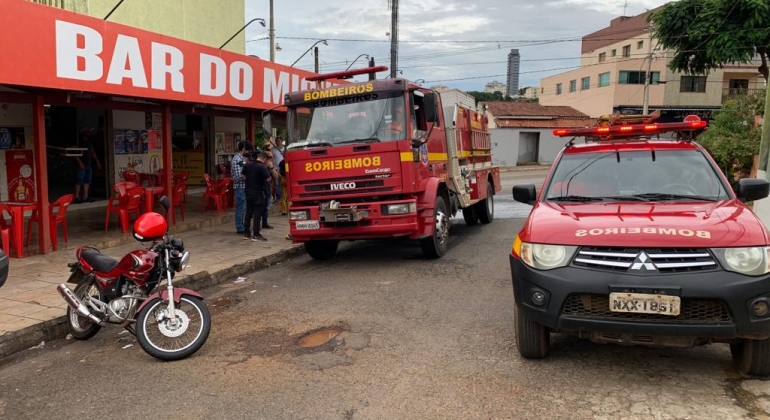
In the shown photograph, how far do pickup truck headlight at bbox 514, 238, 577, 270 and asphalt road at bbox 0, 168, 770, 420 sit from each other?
0.86 metres

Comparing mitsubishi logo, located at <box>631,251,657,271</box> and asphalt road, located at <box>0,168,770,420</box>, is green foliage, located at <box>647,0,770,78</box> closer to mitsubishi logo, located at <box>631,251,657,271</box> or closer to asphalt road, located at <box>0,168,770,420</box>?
asphalt road, located at <box>0,168,770,420</box>

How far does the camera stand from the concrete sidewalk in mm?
5422

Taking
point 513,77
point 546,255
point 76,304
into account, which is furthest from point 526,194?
point 513,77

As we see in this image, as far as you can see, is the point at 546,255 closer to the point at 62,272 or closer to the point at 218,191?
the point at 62,272

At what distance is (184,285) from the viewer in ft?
23.8

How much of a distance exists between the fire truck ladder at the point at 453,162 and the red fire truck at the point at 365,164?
104 centimetres

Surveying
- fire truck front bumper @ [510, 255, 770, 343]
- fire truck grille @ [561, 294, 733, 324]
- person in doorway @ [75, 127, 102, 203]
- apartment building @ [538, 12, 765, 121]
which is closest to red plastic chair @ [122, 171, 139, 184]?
person in doorway @ [75, 127, 102, 203]

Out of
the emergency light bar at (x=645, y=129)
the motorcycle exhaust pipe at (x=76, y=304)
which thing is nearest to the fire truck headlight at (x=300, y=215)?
the motorcycle exhaust pipe at (x=76, y=304)

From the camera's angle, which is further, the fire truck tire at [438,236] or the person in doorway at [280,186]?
the person in doorway at [280,186]

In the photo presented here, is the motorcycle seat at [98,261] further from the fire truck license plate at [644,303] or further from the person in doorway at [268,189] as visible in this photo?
the person in doorway at [268,189]

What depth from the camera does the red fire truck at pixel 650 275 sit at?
3.60 m

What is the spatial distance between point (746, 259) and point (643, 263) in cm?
63

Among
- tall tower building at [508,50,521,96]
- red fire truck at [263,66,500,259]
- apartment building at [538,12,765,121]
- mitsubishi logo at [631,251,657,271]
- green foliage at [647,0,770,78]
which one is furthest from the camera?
tall tower building at [508,50,521,96]

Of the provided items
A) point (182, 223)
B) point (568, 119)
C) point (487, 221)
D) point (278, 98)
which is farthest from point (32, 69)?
point (568, 119)
